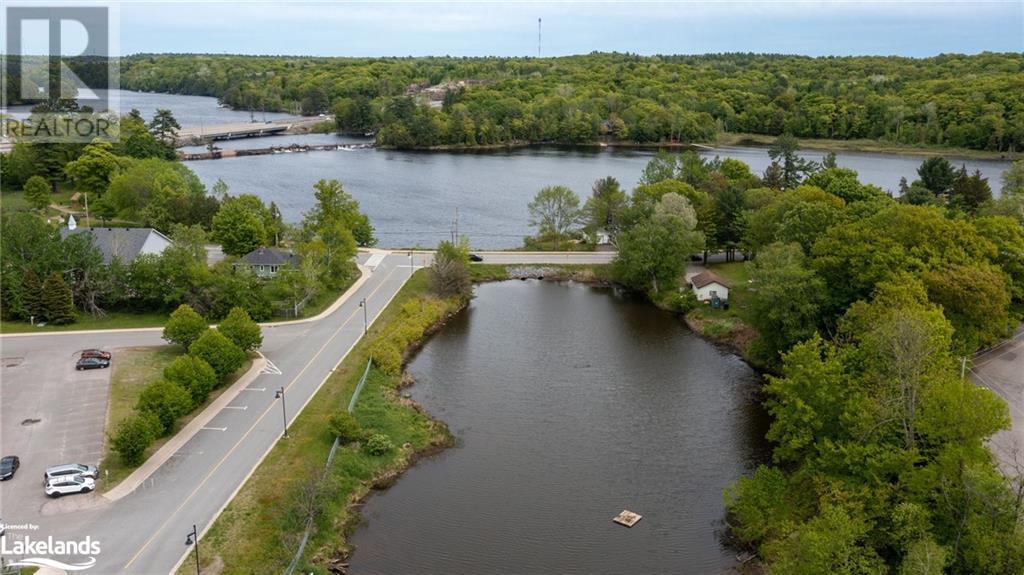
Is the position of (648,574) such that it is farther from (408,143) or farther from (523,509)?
(408,143)

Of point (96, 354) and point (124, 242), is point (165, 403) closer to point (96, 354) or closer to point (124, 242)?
point (96, 354)

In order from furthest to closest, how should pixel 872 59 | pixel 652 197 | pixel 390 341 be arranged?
pixel 872 59, pixel 652 197, pixel 390 341

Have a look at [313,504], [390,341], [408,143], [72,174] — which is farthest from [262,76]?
[313,504]

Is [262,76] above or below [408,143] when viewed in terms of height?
above

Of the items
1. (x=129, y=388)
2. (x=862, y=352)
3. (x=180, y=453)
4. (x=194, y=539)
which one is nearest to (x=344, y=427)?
(x=180, y=453)

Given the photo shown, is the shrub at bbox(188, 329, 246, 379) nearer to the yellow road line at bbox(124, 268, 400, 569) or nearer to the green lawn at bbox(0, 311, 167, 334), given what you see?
the yellow road line at bbox(124, 268, 400, 569)

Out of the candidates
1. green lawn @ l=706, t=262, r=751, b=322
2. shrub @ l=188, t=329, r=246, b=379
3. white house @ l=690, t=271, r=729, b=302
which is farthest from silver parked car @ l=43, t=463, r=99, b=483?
white house @ l=690, t=271, r=729, b=302
